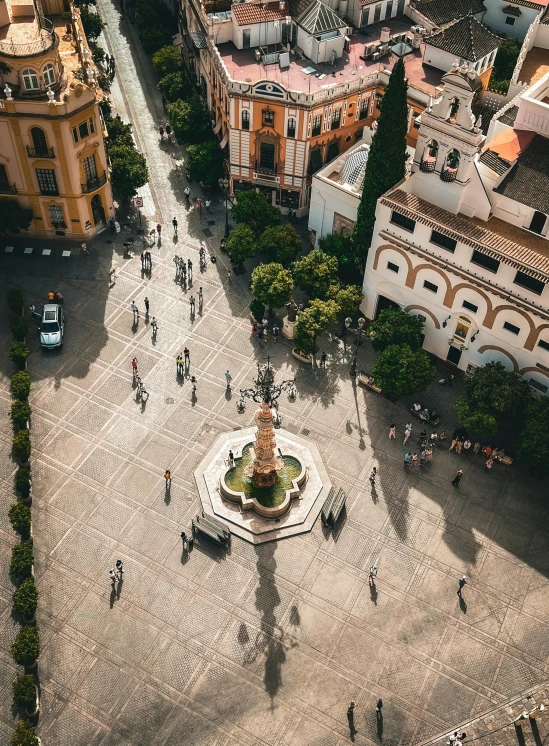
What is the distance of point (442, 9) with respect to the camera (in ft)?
291

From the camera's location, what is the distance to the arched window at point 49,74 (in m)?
72.4

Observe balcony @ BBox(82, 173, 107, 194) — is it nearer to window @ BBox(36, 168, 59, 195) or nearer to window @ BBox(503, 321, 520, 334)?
window @ BBox(36, 168, 59, 195)

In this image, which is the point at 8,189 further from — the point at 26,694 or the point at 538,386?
the point at 538,386

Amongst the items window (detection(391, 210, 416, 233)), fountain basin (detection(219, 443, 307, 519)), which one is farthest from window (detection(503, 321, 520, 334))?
fountain basin (detection(219, 443, 307, 519))

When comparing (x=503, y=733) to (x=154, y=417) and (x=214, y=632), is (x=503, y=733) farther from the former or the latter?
(x=154, y=417)

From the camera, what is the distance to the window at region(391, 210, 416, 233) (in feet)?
222

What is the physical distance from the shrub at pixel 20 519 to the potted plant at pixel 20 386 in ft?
36.6

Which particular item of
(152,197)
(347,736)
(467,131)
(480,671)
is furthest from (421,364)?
(152,197)

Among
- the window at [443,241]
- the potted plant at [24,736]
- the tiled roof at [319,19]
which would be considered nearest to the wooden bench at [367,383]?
the window at [443,241]

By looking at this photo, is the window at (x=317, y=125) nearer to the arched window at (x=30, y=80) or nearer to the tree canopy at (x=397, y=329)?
the tree canopy at (x=397, y=329)

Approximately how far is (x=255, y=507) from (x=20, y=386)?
73.2 ft

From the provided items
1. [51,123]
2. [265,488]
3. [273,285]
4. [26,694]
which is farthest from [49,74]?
[26,694]

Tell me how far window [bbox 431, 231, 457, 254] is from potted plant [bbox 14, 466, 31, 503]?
122ft

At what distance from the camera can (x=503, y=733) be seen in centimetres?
5350
